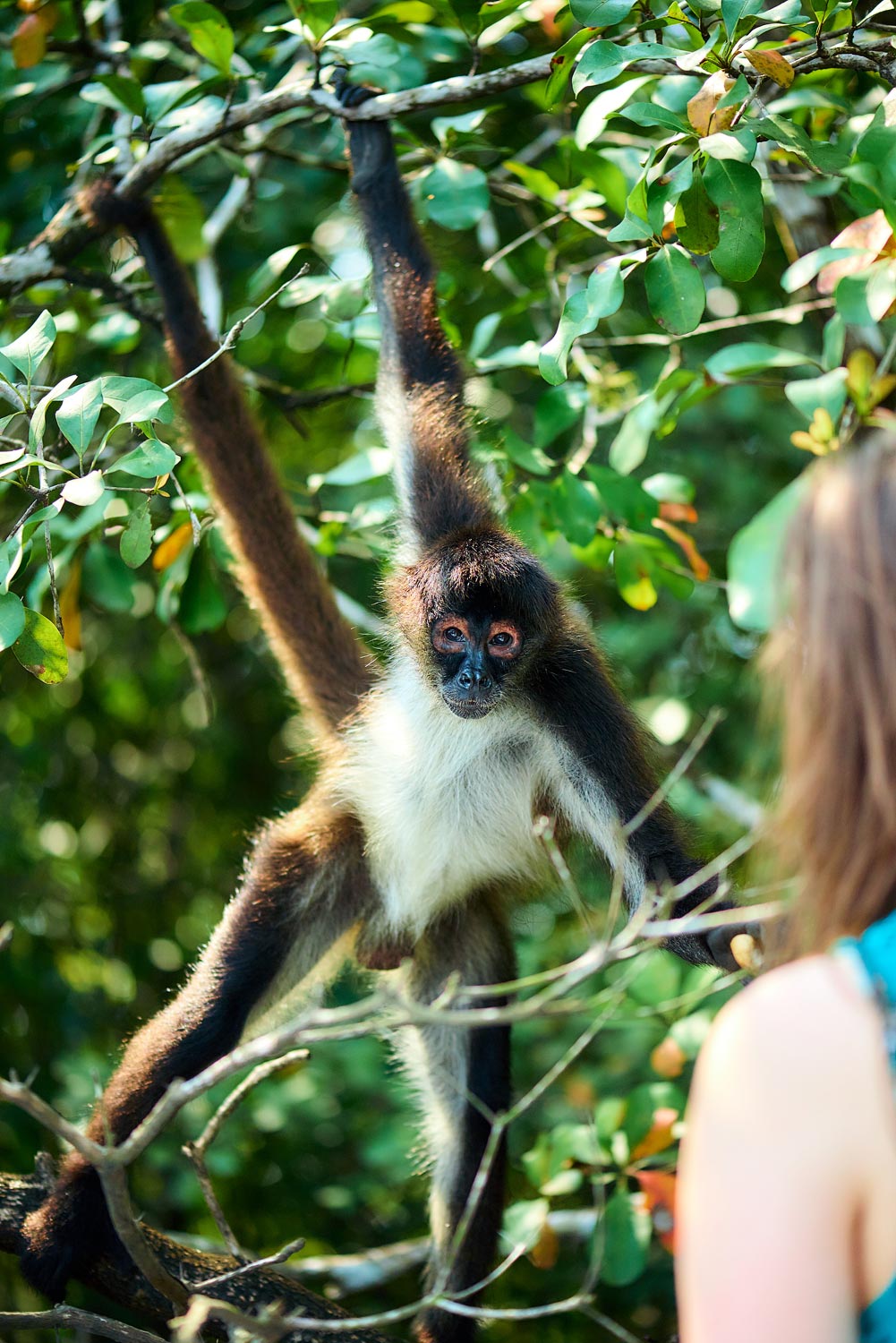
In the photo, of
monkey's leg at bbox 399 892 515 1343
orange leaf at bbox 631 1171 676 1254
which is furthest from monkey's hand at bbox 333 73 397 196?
orange leaf at bbox 631 1171 676 1254

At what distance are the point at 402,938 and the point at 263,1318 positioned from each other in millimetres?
2301

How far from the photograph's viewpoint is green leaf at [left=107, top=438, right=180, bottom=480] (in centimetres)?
260

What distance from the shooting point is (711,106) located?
2.77 m

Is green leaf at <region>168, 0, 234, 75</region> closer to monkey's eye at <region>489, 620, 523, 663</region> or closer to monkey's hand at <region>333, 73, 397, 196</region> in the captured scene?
monkey's hand at <region>333, 73, 397, 196</region>

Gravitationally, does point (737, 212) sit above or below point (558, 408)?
above

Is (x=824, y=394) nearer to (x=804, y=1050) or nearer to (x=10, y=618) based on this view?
(x=804, y=1050)

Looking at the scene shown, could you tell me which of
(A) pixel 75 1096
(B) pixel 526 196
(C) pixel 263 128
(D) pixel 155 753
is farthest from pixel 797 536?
(D) pixel 155 753

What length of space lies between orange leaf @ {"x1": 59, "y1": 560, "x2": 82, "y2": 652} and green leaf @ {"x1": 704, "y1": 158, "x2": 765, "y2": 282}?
8.36 feet

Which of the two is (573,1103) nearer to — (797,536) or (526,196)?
(526,196)

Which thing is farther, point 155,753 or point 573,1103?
point 155,753

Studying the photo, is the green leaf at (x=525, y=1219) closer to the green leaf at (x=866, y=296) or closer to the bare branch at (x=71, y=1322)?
the bare branch at (x=71, y=1322)

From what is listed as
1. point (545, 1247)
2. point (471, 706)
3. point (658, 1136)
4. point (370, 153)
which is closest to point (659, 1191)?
point (658, 1136)

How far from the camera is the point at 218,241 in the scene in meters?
6.07

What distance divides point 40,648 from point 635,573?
75.0 inches
